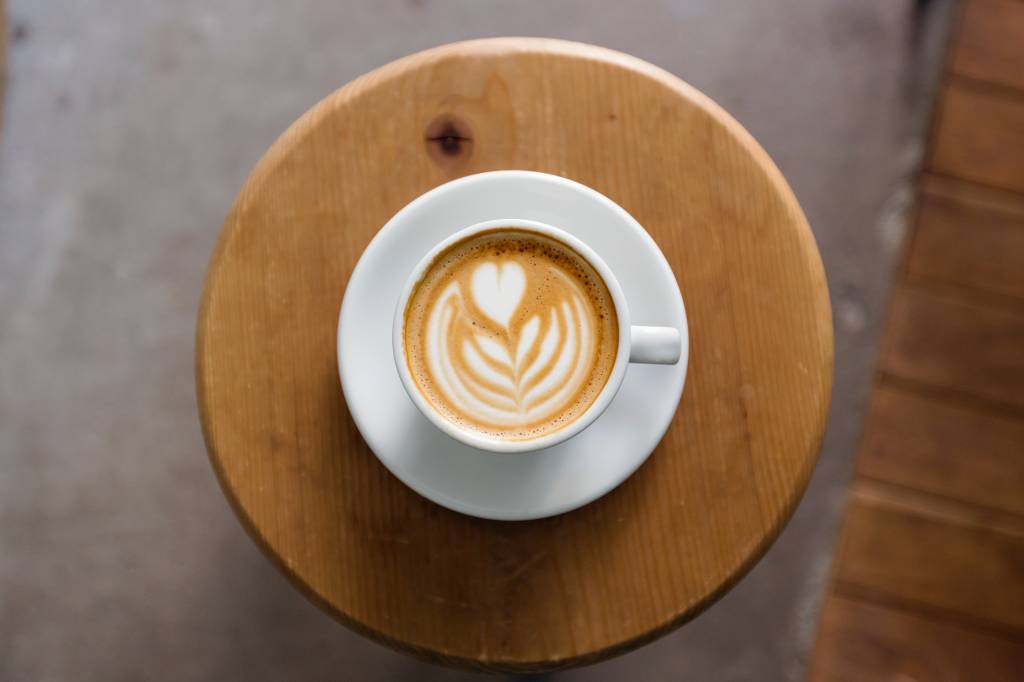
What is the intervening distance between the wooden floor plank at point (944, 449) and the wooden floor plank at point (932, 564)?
5cm

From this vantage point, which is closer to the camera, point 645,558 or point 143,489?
point 645,558

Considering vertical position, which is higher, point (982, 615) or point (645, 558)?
A: point (645, 558)

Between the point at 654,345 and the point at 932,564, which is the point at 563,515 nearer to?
the point at 654,345

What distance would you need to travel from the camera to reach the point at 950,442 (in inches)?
54.2

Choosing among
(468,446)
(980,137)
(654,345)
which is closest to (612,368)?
(654,345)

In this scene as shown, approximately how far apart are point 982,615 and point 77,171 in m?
1.64

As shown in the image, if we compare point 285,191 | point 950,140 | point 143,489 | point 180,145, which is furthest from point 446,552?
point 950,140

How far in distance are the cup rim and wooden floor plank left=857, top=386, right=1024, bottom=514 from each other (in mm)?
829

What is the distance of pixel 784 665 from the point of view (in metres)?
1.33

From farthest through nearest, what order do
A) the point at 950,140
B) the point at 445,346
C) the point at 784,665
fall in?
the point at 950,140
the point at 784,665
the point at 445,346

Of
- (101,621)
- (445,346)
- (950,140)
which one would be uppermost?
(950,140)

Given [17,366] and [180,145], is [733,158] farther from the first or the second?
[17,366]

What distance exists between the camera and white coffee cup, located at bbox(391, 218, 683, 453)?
0.69 meters

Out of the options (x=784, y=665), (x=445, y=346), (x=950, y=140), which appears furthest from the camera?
(x=950, y=140)
